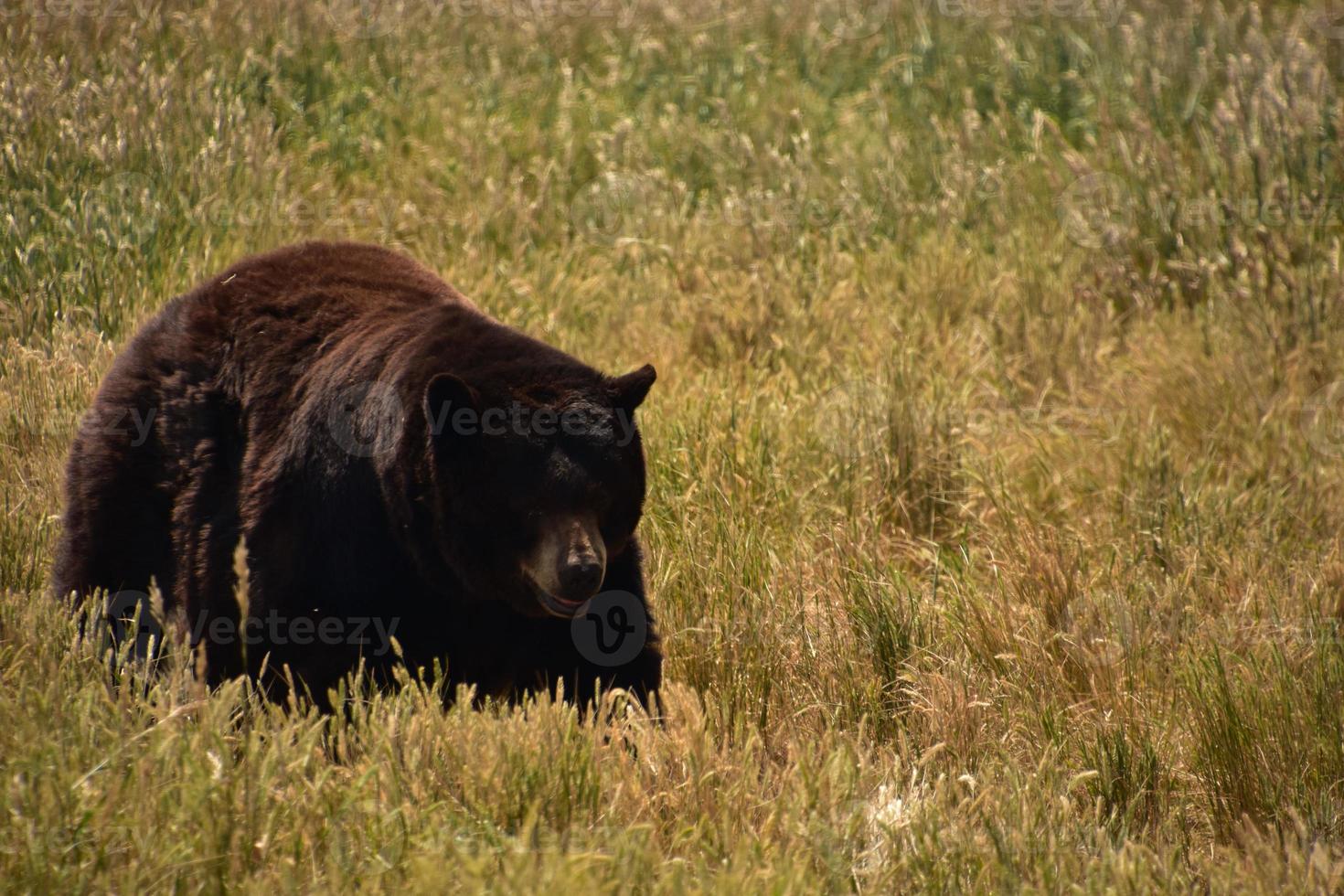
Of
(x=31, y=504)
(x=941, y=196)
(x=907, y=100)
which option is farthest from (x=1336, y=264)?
(x=31, y=504)

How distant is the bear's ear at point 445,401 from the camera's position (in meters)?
3.21

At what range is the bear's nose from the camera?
3.12 metres

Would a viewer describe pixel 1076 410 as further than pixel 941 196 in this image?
No

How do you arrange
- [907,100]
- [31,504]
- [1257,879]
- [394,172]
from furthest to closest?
1. [907,100]
2. [394,172]
3. [31,504]
4. [1257,879]

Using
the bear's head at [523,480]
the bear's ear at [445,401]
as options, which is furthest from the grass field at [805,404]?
the bear's ear at [445,401]

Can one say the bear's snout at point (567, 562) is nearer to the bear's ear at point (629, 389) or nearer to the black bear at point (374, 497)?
the black bear at point (374, 497)

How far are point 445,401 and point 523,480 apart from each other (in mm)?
255

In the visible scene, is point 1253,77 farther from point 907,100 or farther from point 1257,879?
point 1257,879

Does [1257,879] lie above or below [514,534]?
below

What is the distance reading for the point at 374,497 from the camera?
11.4 ft

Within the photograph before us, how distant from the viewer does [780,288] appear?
21.7 feet

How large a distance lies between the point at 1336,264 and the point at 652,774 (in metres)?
4.77

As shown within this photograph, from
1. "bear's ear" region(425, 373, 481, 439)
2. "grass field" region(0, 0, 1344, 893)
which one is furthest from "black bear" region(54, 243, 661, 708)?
"grass field" region(0, 0, 1344, 893)

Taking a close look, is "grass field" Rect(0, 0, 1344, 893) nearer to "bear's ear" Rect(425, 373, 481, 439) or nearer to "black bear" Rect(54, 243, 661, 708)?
"black bear" Rect(54, 243, 661, 708)
